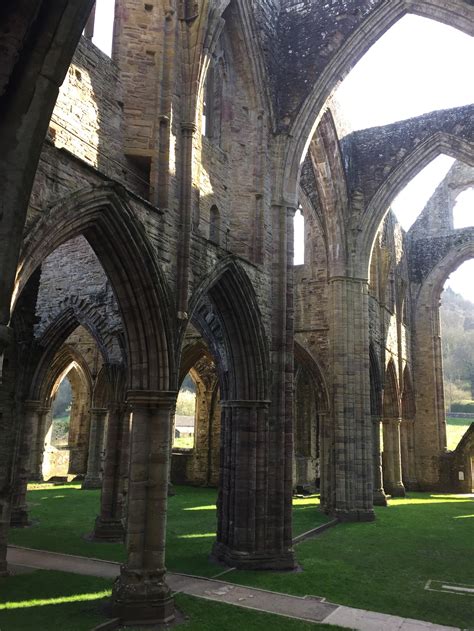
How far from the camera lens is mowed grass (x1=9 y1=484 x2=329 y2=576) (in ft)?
31.9

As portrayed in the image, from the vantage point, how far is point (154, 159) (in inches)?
310

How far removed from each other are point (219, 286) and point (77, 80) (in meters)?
3.94

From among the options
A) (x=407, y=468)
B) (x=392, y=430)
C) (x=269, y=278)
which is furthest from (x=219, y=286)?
(x=407, y=468)

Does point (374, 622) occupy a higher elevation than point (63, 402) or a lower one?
lower

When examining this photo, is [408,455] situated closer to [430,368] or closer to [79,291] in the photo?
[430,368]

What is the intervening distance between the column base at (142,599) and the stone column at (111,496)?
409 cm

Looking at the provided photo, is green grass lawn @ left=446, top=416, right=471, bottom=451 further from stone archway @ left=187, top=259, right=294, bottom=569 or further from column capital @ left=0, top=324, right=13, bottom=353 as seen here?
column capital @ left=0, top=324, right=13, bottom=353

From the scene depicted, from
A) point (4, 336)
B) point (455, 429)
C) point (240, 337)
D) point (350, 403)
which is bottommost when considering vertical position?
point (4, 336)

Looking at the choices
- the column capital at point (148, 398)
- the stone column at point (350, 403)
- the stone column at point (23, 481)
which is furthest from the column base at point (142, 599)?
the stone column at point (350, 403)

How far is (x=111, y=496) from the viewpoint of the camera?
10867mm

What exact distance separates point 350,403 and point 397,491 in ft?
25.3

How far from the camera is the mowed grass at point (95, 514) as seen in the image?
9.72 metres

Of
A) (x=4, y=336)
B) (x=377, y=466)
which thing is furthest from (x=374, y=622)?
(x=377, y=466)

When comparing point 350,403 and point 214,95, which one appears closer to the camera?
point 214,95
